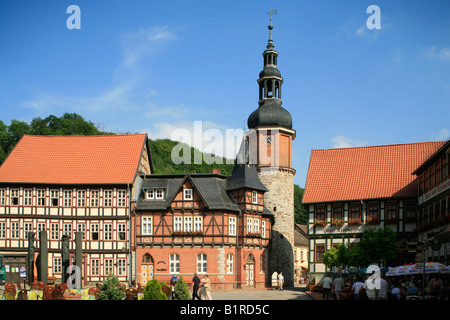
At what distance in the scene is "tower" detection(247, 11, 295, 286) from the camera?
48.5 m

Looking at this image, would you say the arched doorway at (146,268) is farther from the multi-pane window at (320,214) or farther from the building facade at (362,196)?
the multi-pane window at (320,214)

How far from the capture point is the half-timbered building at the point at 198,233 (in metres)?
42.7

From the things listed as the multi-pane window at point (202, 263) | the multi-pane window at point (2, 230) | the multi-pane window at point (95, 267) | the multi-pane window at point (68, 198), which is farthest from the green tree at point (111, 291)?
the multi-pane window at point (2, 230)

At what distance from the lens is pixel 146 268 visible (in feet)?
141

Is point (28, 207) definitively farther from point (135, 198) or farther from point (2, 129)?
point (2, 129)

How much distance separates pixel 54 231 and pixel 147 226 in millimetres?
7108

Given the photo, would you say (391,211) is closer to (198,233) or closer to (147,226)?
(198,233)

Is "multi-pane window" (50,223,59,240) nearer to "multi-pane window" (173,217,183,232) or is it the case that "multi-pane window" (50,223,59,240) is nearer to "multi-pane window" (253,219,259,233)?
"multi-pane window" (173,217,183,232)

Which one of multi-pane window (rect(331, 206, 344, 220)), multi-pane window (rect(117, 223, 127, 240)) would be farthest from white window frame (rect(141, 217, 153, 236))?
multi-pane window (rect(331, 206, 344, 220))

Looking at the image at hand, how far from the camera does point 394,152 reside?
1785 inches

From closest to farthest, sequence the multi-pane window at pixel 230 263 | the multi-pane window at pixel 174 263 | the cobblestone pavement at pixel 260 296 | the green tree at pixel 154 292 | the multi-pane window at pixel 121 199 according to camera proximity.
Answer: the green tree at pixel 154 292 → the cobblestone pavement at pixel 260 296 → the multi-pane window at pixel 174 263 → the multi-pane window at pixel 230 263 → the multi-pane window at pixel 121 199

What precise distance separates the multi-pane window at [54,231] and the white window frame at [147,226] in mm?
6532

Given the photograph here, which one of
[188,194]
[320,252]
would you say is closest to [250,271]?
[320,252]
